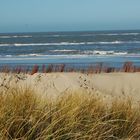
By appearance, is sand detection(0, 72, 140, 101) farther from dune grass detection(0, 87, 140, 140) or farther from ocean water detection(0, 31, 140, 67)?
ocean water detection(0, 31, 140, 67)

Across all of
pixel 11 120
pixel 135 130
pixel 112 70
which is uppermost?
pixel 11 120

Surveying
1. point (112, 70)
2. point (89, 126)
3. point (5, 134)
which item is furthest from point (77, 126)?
point (112, 70)

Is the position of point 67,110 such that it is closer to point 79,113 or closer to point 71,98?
point 79,113

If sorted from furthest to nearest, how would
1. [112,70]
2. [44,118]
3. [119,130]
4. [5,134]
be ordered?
1. [112,70]
2. [119,130]
3. [44,118]
4. [5,134]

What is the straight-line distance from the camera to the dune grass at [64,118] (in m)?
5.69

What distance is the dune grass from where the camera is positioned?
224 inches

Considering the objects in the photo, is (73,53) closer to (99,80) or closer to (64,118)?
(99,80)

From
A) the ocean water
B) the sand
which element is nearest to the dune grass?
the sand

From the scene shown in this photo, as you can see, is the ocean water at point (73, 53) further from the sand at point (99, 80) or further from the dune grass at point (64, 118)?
the dune grass at point (64, 118)

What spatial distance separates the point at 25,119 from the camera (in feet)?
18.8

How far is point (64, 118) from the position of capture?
6.12m

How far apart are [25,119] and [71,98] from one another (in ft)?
4.53

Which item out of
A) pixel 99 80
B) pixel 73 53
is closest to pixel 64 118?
pixel 99 80

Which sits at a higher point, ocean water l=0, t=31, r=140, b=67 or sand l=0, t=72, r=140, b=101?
sand l=0, t=72, r=140, b=101
